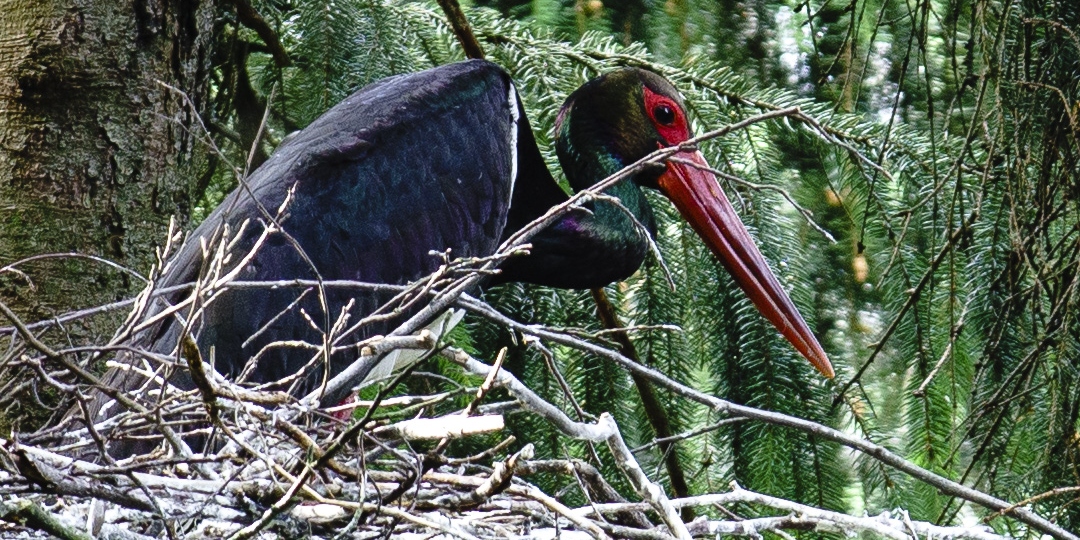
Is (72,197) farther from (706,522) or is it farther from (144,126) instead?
(706,522)

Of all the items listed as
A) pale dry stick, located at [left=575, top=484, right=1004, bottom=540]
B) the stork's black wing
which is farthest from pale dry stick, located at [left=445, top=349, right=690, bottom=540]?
the stork's black wing

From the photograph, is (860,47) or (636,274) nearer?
(636,274)

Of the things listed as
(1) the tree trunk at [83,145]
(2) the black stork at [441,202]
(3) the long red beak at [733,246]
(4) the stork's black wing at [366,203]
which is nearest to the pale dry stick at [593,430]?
(2) the black stork at [441,202]

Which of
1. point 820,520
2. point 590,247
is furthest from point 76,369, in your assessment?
point 590,247

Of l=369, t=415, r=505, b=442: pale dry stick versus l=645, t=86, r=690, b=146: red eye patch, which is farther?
l=645, t=86, r=690, b=146: red eye patch

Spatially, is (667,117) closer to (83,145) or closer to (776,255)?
(776,255)

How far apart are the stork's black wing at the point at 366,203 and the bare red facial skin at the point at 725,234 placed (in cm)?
43

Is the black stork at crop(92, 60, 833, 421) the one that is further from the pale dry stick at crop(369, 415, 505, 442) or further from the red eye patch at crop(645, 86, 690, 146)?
the pale dry stick at crop(369, 415, 505, 442)

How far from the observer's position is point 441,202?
289cm

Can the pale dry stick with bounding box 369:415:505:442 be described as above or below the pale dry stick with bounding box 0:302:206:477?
below

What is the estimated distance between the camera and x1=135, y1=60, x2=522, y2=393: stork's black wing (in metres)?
2.49

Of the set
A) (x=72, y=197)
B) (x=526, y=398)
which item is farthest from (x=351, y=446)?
(x=72, y=197)

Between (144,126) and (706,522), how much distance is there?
4.55 ft

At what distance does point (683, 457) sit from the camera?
306cm
